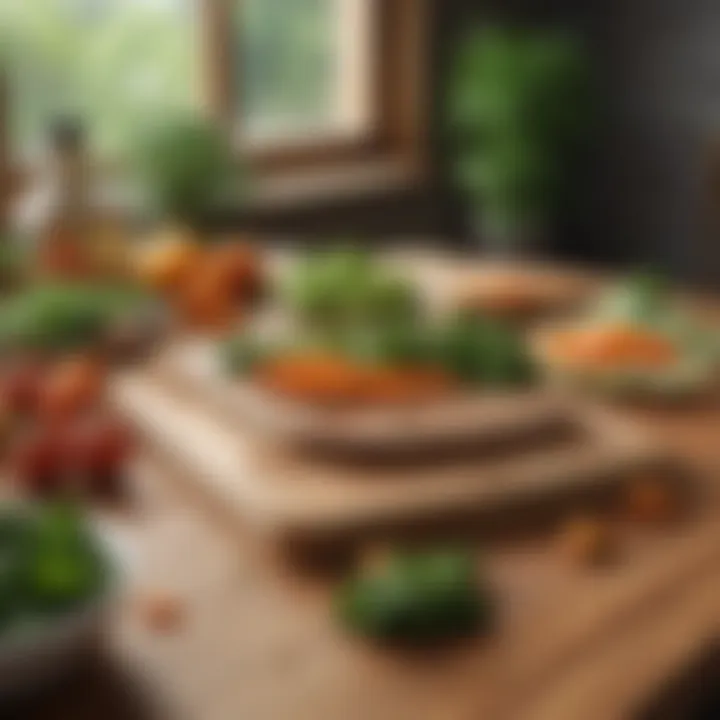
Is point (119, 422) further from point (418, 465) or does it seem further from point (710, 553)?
point (710, 553)

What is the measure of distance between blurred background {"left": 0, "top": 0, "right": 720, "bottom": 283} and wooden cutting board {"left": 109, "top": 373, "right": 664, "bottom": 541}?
1231 millimetres

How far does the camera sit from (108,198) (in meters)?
2.53

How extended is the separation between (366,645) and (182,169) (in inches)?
58.7

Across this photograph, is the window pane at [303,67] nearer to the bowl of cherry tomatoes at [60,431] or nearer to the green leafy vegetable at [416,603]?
the bowl of cherry tomatoes at [60,431]

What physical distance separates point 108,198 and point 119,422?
1.19 metres

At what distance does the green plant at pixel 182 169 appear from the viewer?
2.39m

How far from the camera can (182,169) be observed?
2396 millimetres

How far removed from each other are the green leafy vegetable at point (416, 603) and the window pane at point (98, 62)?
5.34ft

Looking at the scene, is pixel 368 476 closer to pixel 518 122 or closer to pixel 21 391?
pixel 21 391

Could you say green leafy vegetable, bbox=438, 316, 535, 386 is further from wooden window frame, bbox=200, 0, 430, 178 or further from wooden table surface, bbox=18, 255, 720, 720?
wooden window frame, bbox=200, 0, 430, 178

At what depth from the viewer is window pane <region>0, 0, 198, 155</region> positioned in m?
2.67

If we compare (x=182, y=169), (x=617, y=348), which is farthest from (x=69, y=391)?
(x=182, y=169)

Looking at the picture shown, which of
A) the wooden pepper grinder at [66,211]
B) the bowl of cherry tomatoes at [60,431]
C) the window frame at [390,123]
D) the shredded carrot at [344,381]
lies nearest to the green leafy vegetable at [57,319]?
the bowl of cherry tomatoes at [60,431]

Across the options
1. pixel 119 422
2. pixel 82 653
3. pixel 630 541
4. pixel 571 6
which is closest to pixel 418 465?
pixel 630 541
